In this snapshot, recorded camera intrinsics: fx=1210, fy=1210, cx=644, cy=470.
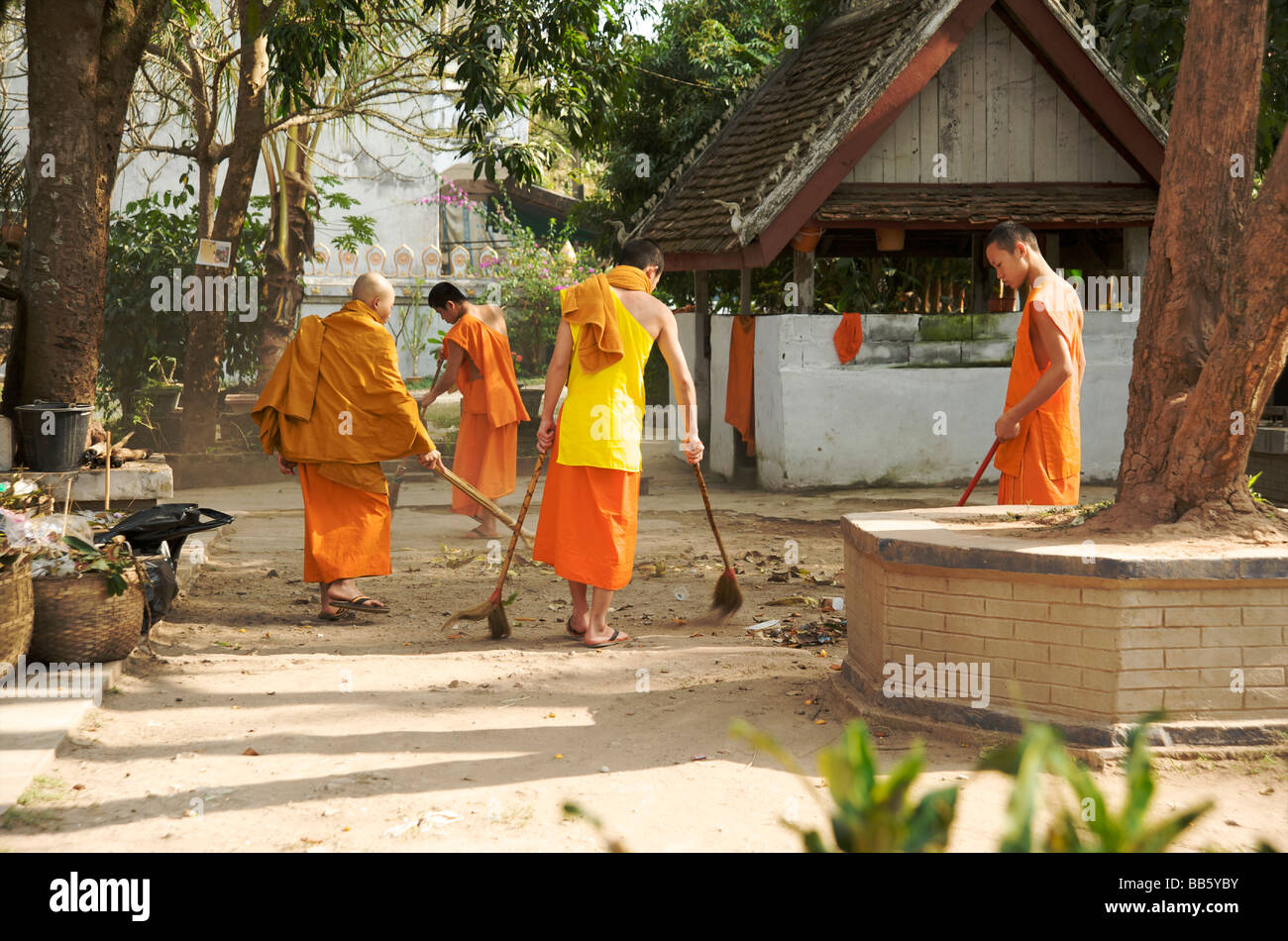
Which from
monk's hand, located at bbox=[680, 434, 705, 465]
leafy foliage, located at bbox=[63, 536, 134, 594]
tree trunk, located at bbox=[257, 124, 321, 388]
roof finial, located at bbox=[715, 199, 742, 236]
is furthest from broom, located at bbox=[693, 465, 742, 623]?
tree trunk, located at bbox=[257, 124, 321, 388]

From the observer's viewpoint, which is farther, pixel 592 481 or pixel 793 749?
pixel 592 481

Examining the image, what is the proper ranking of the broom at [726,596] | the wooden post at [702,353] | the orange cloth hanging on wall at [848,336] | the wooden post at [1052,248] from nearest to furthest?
the broom at [726,596]
the orange cloth hanging on wall at [848,336]
the wooden post at [1052,248]
the wooden post at [702,353]

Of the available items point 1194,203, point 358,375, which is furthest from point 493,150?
point 1194,203

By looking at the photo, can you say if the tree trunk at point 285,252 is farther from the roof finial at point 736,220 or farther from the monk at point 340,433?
the monk at point 340,433

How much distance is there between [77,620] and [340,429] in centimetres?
194

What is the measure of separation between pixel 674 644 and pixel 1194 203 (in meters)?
3.10

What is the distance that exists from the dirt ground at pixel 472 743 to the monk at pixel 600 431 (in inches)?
17.6

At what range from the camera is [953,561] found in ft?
13.8

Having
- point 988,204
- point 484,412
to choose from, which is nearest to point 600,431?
point 484,412

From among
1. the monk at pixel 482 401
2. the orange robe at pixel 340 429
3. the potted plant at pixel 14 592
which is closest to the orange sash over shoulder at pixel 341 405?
the orange robe at pixel 340 429

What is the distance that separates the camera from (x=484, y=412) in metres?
9.37

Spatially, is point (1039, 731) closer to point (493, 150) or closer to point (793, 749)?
point (793, 749)

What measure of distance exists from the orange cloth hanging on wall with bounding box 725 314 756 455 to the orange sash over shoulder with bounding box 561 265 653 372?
6305 mm

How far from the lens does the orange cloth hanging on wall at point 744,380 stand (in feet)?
40.1
